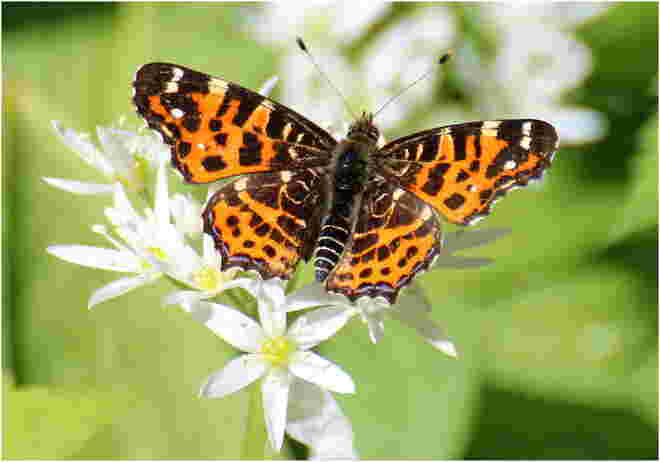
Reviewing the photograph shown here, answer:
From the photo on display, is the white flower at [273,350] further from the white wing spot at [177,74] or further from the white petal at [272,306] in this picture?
the white wing spot at [177,74]

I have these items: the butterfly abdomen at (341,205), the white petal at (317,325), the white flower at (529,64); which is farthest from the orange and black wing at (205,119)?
the white flower at (529,64)

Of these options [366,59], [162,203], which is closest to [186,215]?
[162,203]

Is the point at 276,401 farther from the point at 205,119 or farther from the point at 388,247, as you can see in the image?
the point at 205,119

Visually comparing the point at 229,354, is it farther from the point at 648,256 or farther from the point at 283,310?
the point at 648,256

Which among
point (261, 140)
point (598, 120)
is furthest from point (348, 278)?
point (598, 120)

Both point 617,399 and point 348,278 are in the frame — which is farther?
point 617,399

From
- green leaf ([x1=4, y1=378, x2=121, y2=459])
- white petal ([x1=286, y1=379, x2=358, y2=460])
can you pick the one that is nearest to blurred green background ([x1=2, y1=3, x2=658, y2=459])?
green leaf ([x1=4, y1=378, x2=121, y2=459])

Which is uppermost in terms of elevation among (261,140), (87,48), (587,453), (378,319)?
(87,48)
